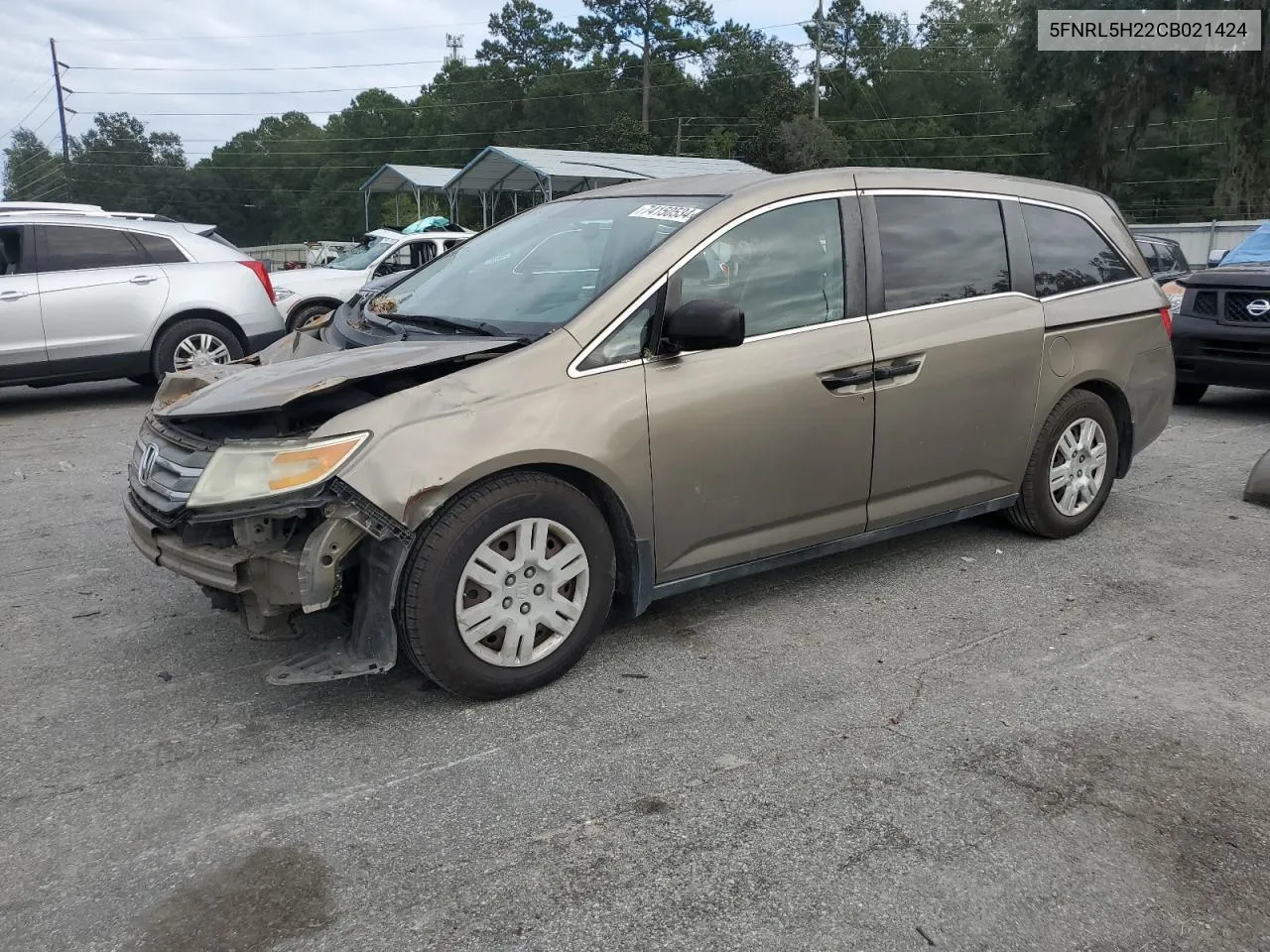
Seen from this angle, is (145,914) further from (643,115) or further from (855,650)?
(643,115)

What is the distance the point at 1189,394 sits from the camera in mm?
9281

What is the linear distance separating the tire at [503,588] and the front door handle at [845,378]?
3.58ft

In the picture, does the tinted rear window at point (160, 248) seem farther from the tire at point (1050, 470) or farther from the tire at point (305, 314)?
the tire at point (1050, 470)

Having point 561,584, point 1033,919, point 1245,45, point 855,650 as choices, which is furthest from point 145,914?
point 1245,45

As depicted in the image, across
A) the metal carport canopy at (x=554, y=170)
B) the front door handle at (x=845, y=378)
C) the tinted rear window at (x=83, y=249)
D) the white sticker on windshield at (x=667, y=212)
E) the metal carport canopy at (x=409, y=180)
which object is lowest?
the front door handle at (x=845, y=378)

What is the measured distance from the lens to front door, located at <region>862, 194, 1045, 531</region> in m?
4.21

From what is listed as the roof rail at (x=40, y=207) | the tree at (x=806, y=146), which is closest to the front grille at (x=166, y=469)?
the roof rail at (x=40, y=207)

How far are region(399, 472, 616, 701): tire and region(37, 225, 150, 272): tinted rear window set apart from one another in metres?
7.11

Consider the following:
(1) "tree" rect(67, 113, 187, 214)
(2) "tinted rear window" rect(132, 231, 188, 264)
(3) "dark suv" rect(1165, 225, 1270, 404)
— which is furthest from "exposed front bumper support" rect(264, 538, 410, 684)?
(1) "tree" rect(67, 113, 187, 214)

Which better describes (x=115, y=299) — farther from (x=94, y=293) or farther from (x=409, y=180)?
(x=409, y=180)

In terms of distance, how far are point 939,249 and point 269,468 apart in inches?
115

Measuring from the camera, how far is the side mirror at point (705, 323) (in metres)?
3.46

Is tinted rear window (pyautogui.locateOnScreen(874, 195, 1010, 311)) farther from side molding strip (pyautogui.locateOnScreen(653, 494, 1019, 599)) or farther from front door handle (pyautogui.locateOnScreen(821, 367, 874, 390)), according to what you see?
side molding strip (pyautogui.locateOnScreen(653, 494, 1019, 599))

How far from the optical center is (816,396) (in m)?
3.94
